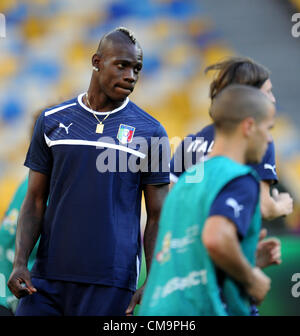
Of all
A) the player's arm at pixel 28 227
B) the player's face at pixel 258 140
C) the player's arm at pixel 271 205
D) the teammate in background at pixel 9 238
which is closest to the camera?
the player's face at pixel 258 140

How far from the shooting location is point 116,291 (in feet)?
10.4

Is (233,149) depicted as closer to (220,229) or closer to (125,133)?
(220,229)

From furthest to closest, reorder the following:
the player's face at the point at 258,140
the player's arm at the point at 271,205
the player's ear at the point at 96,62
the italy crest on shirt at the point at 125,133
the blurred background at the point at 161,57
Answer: the blurred background at the point at 161,57 → the player's ear at the point at 96,62 → the italy crest on shirt at the point at 125,133 → the player's arm at the point at 271,205 → the player's face at the point at 258,140

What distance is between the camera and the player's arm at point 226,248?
2240 millimetres

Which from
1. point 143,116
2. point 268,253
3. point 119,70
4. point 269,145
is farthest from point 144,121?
point 268,253

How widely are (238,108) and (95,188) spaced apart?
1011 millimetres

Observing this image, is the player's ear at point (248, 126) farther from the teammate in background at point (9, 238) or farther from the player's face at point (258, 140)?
the teammate in background at point (9, 238)

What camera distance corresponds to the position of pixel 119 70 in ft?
11.0

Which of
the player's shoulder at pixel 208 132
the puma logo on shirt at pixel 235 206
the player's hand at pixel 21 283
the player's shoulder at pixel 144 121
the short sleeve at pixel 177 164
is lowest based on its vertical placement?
the player's hand at pixel 21 283

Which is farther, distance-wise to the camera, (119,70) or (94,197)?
(119,70)

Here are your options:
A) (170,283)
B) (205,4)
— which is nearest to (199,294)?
(170,283)

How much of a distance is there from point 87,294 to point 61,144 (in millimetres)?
751

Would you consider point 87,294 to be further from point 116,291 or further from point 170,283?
point 170,283

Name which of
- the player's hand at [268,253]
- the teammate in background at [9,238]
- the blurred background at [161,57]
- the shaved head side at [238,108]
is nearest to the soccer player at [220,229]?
the shaved head side at [238,108]
